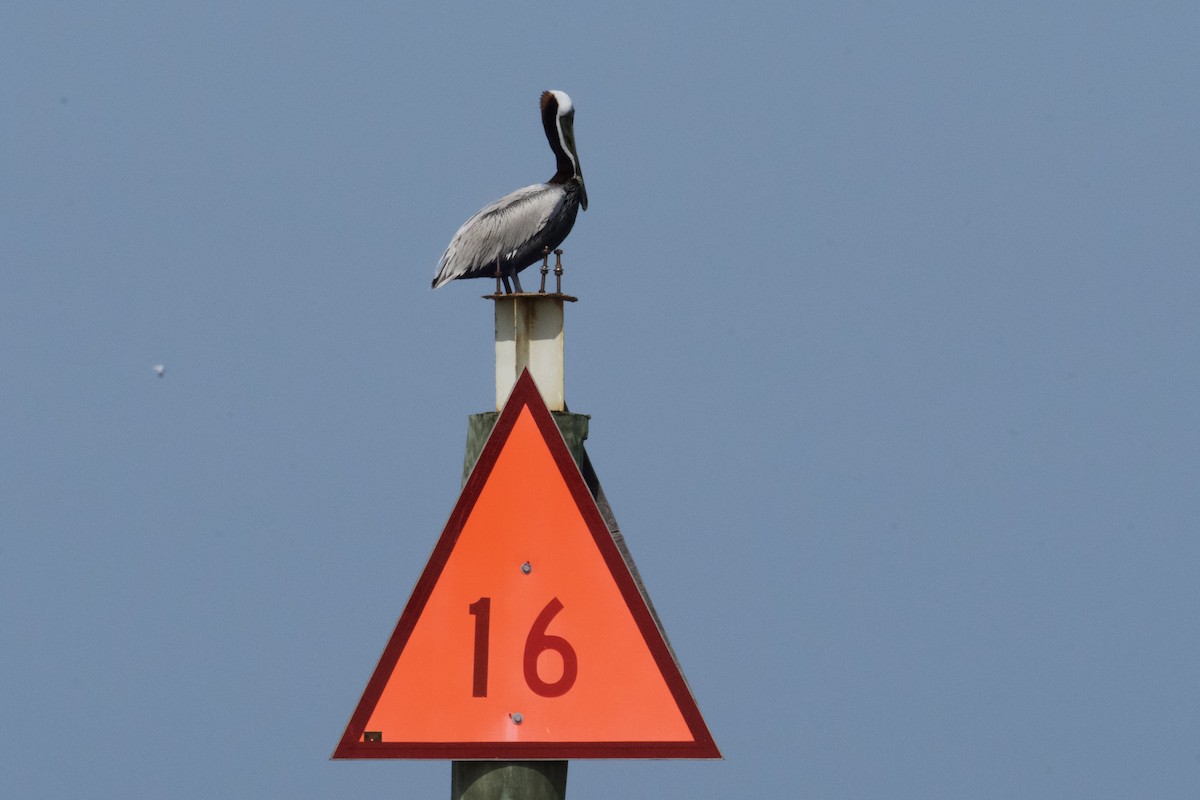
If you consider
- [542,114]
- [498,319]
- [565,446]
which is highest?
[542,114]

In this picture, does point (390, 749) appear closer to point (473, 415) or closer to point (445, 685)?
point (445, 685)

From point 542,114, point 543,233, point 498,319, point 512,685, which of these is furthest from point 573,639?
point 542,114

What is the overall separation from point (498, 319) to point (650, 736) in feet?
4.32

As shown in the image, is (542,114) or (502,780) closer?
(502,780)

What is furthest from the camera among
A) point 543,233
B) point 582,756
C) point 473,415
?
point 543,233

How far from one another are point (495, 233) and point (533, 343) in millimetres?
973

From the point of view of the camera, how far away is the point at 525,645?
15.6ft

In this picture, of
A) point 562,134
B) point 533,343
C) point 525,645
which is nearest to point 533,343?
point 533,343

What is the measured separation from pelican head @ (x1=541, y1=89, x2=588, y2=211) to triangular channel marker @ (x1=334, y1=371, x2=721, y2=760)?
6.10ft

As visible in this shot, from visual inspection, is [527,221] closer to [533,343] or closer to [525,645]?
[533,343]

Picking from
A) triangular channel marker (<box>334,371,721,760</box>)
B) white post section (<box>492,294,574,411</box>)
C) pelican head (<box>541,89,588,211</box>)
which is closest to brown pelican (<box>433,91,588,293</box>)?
pelican head (<box>541,89,588,211</box>)

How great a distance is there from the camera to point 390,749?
4.76 meters

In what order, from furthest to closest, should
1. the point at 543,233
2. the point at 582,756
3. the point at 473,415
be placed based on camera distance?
the point at 543,233 < the point at 473,415 < the point at 582,756

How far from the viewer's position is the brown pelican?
6.02 meters
